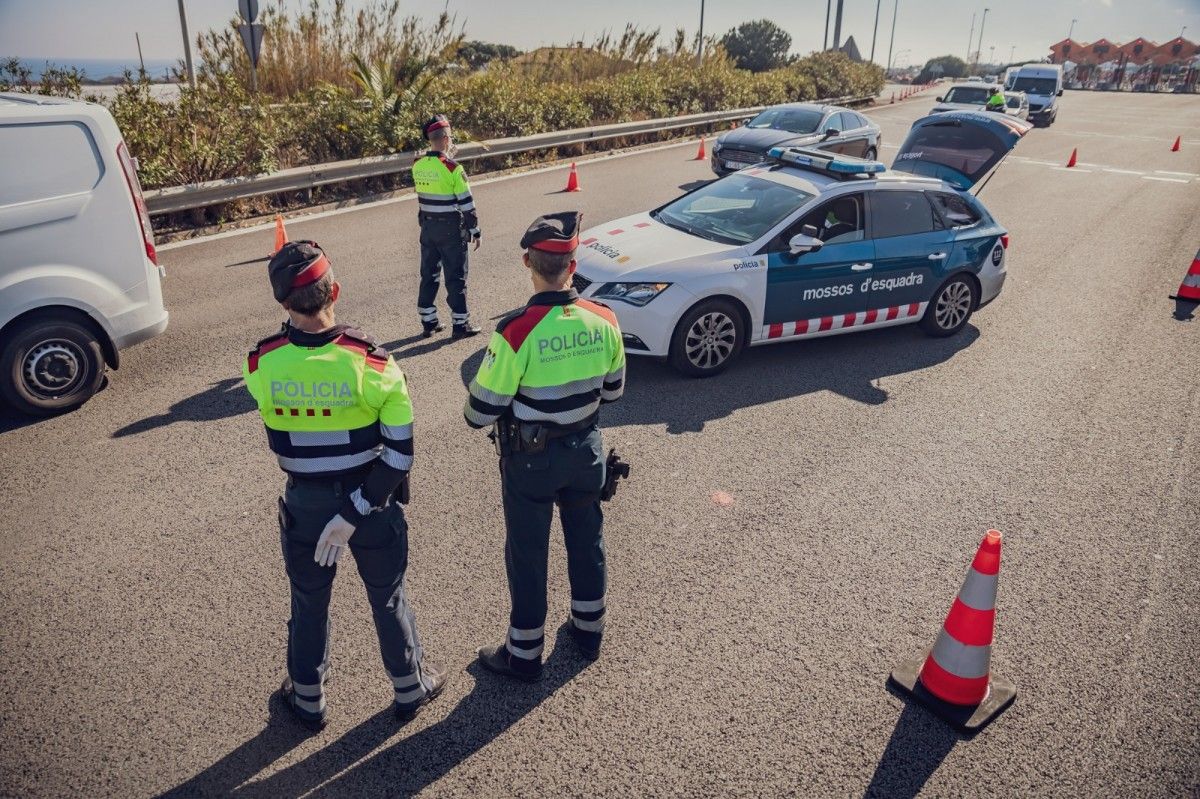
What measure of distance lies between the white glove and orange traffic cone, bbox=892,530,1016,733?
264 cm

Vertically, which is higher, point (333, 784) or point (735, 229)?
point (735, 229)

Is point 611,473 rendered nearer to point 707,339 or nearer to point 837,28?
point 707,339

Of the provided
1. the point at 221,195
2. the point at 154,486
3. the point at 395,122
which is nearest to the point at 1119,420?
the point at 154,486

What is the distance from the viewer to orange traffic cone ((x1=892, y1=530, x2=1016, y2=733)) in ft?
11.6

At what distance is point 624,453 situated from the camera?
5.65 m

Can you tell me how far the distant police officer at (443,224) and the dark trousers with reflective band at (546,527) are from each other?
13.6 feet

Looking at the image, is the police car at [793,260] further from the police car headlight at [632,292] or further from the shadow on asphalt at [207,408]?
the shadow on asphalt at [207,408]

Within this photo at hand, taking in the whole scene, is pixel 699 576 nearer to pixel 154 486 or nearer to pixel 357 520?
pixel 357 520

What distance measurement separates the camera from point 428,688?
11.5 ft

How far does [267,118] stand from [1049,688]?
41.5 feet

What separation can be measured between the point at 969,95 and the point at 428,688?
27.2 m

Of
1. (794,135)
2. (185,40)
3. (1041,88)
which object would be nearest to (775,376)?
(794,135)

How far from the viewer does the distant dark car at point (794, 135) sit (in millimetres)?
15156

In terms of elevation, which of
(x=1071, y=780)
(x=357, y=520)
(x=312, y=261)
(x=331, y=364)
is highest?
(x=312, y=261)
